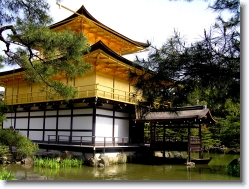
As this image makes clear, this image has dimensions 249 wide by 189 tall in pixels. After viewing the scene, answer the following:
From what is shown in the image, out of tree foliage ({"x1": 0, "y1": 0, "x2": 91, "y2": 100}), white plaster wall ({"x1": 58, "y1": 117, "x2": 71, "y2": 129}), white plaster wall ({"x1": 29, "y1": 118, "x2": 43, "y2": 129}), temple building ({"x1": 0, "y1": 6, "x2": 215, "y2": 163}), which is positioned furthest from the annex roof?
tree foliage ({"x1": 0, "y1": 0, "x2": 91, "y2": 100})

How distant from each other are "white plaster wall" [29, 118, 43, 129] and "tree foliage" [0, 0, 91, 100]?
8484mm

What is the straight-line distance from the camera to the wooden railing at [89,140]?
1053 centimetres

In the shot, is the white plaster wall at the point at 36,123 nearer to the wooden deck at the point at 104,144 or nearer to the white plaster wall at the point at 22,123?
the white plaster wall at the point at 22,123

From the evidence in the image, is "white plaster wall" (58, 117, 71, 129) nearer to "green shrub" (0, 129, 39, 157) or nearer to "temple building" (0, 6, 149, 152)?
"temple building" (0, 6, 149, 152)

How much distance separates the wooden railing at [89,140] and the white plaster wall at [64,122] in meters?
0.43

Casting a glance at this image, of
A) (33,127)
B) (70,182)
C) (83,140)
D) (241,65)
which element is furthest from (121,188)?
(33,127)

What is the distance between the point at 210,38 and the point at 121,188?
95.4 inches

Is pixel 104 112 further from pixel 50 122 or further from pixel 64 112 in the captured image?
pixel 50 122

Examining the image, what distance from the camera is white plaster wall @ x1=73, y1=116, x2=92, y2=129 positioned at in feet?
35.8

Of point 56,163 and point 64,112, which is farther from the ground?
point 64,112

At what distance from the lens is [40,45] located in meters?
3.99

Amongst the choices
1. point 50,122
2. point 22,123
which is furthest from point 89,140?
point 22,123

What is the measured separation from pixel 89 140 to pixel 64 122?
170 centimetres

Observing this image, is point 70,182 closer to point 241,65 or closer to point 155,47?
point 155,47
